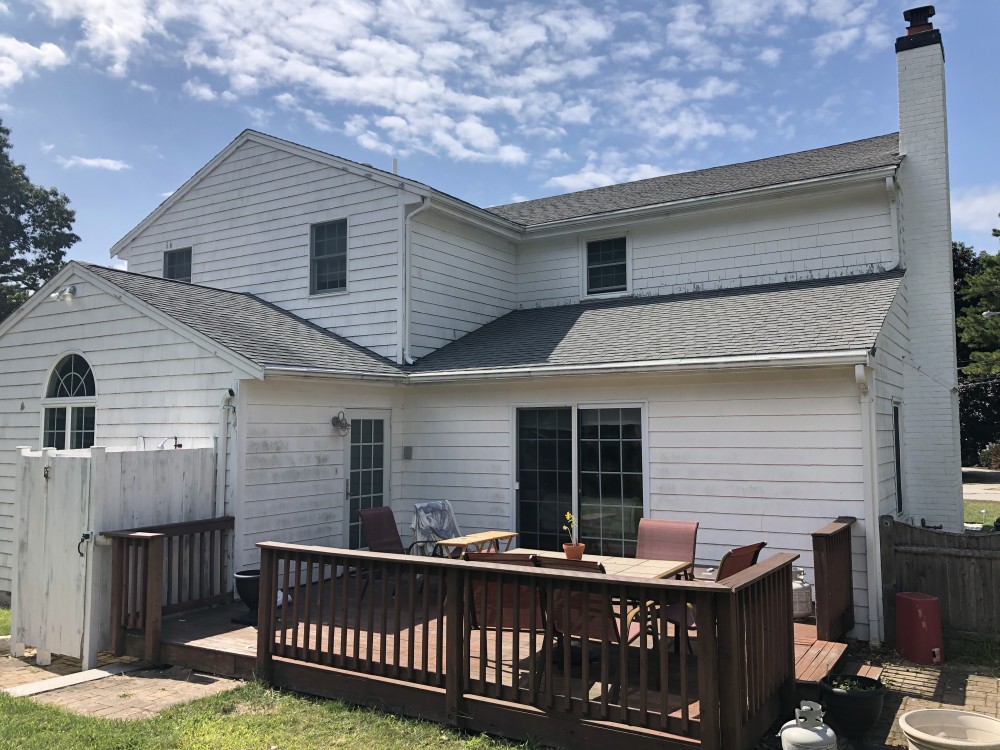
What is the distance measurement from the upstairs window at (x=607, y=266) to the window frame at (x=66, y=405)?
7.36 m

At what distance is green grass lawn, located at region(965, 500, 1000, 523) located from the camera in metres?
15.1

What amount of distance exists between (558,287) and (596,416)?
13.3ft

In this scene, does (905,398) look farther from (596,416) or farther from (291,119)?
(291,119)

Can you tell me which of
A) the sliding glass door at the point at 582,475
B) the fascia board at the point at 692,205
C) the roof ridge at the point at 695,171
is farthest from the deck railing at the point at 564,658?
the roof ridge at the point at 695,171

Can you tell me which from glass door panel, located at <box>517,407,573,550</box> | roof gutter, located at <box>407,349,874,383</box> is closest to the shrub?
glass door panel, located at <box>517,407,573,550</box>

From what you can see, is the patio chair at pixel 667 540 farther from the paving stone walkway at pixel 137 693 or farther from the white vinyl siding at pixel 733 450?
the paving stone walkway at pixel 137 693

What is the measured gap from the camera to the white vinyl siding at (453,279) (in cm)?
1046

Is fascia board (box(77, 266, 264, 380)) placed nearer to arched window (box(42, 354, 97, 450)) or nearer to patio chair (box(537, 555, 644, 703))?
arched window (box(42, 354, 97, 450))

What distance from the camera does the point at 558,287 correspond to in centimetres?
1194

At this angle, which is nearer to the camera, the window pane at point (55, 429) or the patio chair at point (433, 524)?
the patio chair at point (433, 524)

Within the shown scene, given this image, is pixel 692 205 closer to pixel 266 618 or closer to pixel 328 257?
pixel 328 257

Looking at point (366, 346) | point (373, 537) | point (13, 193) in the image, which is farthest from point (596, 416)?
point (13, 193)

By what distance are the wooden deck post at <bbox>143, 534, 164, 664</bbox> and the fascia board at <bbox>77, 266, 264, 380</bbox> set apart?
198cm

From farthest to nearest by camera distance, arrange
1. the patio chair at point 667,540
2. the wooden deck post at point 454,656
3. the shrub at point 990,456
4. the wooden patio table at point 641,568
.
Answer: the shrub at point 990,456 < the patio chair at point 667,540 < the wooden patio table at point 641,568 < the wooden deck post at point 454,656
